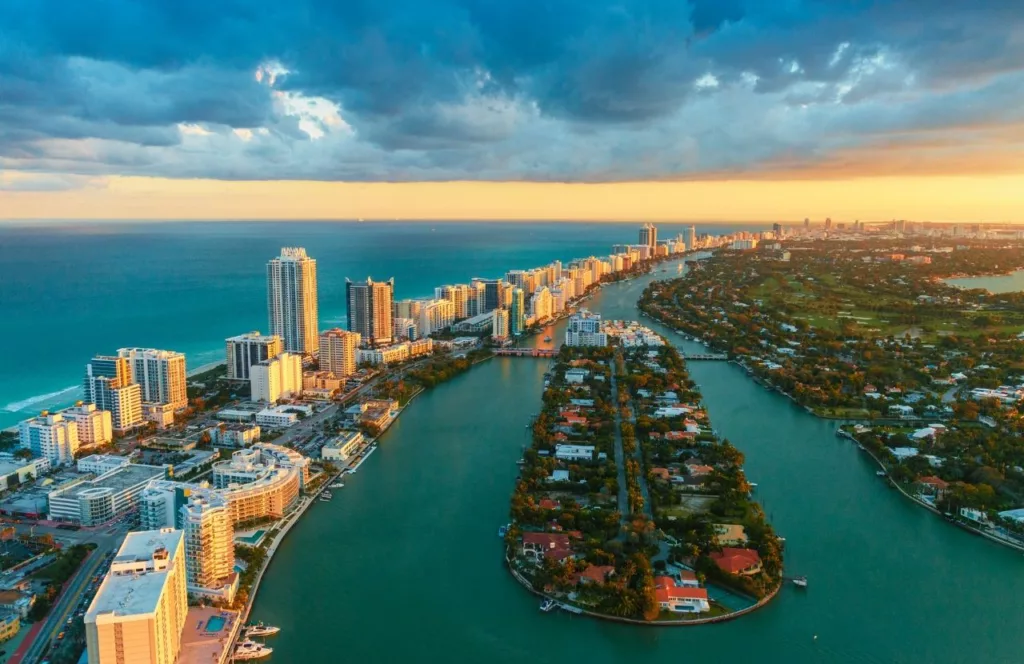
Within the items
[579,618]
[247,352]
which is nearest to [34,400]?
[247,352]

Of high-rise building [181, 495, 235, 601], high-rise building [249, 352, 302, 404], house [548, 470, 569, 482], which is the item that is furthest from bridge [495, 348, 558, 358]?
high-rise building [181, 495, 235, 601]

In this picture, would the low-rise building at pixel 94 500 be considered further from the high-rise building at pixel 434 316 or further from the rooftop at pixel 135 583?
the high-rise building at pixel 434 316

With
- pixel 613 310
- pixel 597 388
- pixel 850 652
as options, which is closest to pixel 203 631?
pixel 850 652

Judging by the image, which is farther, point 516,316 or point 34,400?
point 516,316

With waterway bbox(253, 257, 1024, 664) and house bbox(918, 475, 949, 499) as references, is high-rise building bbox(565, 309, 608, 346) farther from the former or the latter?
house bbox(918, 475, 949, 499)

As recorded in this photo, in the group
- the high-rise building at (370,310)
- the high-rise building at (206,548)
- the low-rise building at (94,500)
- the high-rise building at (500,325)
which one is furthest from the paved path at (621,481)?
the high-rise building at (370,310)

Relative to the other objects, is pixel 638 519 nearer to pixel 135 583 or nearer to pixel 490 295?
pixel 135 583

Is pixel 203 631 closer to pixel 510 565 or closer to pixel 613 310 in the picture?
pixel 510 565

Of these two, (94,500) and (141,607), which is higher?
(141,607)
